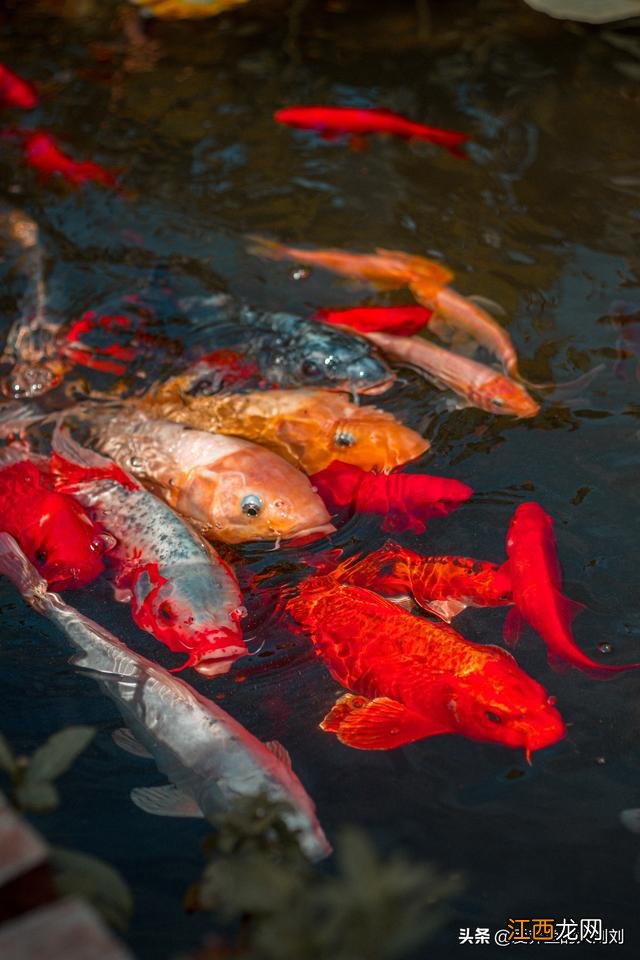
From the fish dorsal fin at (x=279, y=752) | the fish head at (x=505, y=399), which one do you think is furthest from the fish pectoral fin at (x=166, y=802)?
the fish head at (x=505, y=399)

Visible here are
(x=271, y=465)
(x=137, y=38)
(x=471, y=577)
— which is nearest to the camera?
(x=471, y=577)

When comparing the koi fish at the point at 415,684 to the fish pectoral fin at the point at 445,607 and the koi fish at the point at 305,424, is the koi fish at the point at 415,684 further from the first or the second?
the koi fish at the point at 305,424

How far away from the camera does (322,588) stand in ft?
12.5

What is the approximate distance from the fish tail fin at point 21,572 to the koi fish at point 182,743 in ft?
0.10

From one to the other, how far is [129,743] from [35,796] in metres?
1.34

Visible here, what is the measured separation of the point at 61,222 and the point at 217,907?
201 inches

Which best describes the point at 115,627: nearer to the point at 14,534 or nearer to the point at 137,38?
the point at 14,534

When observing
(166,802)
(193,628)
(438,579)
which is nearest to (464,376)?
(438,579)

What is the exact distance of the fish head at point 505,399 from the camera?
4.63m

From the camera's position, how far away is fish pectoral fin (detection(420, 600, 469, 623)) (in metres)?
3.75

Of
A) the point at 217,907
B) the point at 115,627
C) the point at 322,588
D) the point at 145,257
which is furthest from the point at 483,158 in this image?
the point at 217,907

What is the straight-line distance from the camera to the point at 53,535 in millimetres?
3859

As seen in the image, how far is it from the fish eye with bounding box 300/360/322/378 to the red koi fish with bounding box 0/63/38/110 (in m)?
3.72

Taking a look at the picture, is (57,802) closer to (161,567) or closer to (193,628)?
(193,628)
